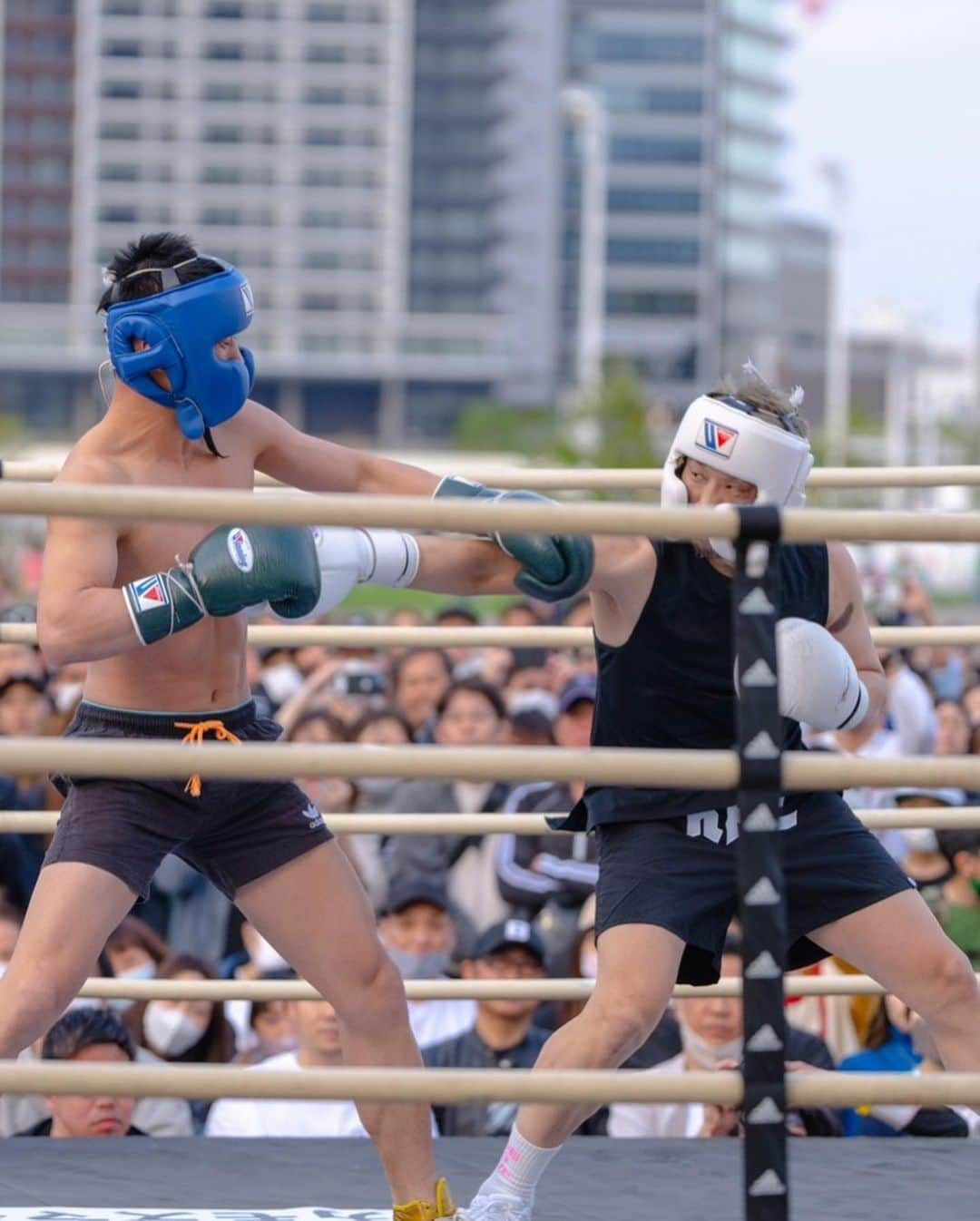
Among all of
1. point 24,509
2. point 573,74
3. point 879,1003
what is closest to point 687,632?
point 24,509

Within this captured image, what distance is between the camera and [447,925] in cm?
519

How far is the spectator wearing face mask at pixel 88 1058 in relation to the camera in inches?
169

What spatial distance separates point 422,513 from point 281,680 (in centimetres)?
648

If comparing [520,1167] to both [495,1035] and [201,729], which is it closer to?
[201,729]

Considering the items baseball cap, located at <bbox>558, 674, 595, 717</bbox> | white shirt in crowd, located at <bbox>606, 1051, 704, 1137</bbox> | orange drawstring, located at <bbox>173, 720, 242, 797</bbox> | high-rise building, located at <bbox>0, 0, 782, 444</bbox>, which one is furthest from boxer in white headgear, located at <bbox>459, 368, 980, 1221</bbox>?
high-rise building, located at <bbox>0, 0, 782, 444</bbox>

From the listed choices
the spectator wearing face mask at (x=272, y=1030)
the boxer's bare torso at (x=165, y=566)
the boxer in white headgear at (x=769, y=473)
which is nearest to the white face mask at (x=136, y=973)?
the spectator wearing face mask at (x=272, y=1030)

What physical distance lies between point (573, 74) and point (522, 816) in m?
105

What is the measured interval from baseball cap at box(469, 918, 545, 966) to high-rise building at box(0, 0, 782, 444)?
3467 inches

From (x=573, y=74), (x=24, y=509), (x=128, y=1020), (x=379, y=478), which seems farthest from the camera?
(x=573, y=74)

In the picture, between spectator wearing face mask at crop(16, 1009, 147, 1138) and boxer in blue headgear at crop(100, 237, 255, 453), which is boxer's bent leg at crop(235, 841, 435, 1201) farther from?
spectator wearing face mask at crop(16, 1009, 147, 1138)

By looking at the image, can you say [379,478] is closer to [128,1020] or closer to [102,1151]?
[102,1151]

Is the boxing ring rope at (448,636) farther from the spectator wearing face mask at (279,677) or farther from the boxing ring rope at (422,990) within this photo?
the spectator wearing face mask at (279,677)

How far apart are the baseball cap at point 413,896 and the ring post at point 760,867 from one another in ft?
9.12

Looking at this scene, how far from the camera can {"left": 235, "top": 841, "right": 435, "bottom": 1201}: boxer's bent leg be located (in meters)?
3.17
